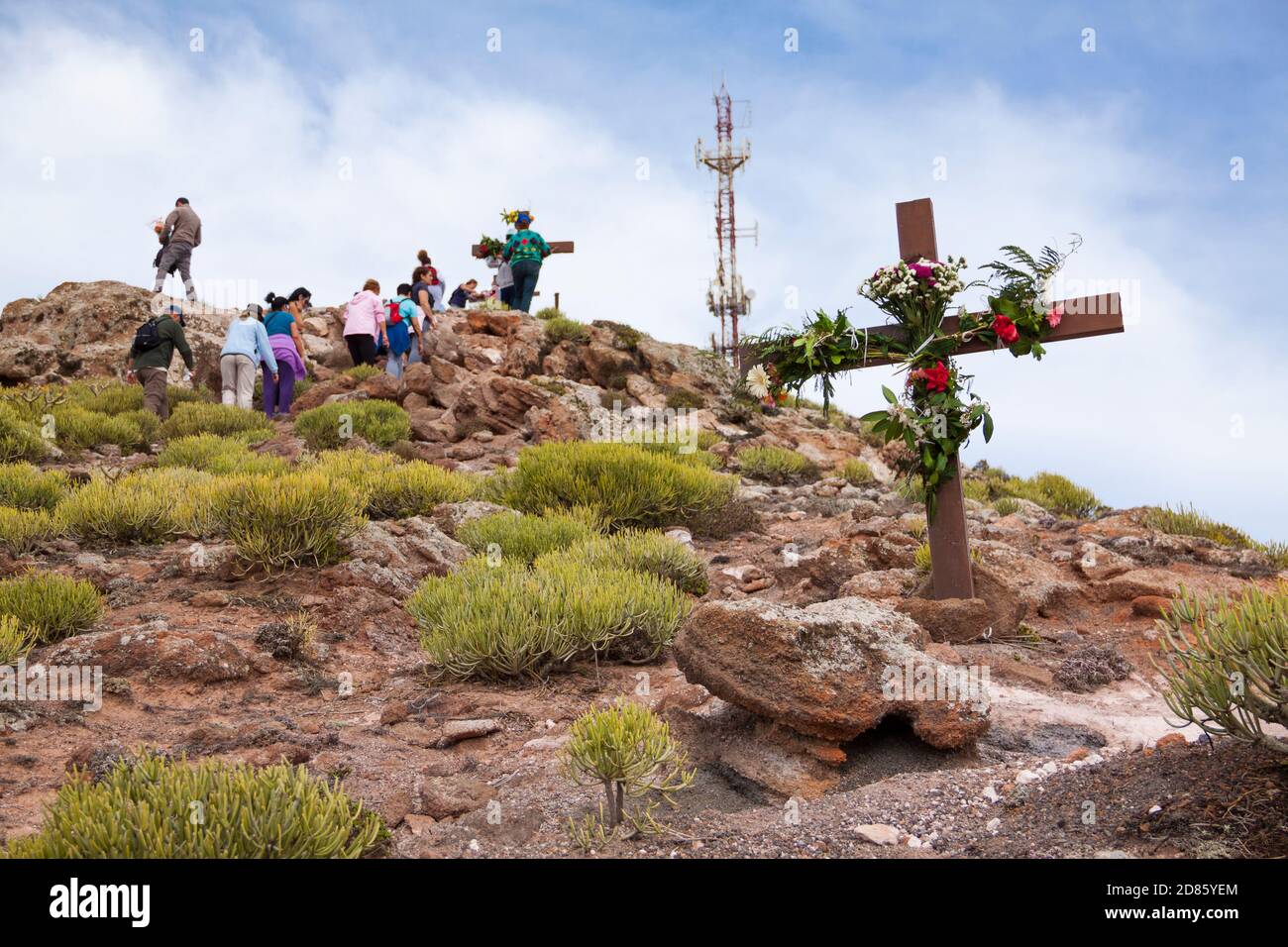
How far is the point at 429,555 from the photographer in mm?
7234

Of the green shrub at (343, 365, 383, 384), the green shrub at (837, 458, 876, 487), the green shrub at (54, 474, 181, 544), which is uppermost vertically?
the green shrub at (343, 365, 383, 384)

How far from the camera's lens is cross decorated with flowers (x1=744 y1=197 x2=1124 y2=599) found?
19.8 ft

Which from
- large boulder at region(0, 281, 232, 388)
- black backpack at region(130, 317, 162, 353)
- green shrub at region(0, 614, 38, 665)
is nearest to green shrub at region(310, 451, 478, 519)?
green shrub at region(0, 614, 38, 665)

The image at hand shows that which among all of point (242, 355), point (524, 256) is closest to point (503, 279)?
point (524, 256)

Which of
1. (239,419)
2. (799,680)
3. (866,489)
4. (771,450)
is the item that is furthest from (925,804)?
(239,419)

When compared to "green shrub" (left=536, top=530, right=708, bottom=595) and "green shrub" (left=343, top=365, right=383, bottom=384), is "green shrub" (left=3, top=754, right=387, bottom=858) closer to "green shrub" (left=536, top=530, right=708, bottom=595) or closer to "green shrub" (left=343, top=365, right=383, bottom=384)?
"green shrub" (left=536, top=530, right=708, bottom=595)

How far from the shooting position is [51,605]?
5.49 metres

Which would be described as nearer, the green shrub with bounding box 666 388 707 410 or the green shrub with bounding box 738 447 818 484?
the green shrub with bounding box 738 447 818 484

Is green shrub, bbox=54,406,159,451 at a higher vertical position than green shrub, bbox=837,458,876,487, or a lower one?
higher

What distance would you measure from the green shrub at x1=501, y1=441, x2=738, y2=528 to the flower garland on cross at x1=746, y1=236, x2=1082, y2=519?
8.61 feet

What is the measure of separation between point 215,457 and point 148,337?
169 inches
